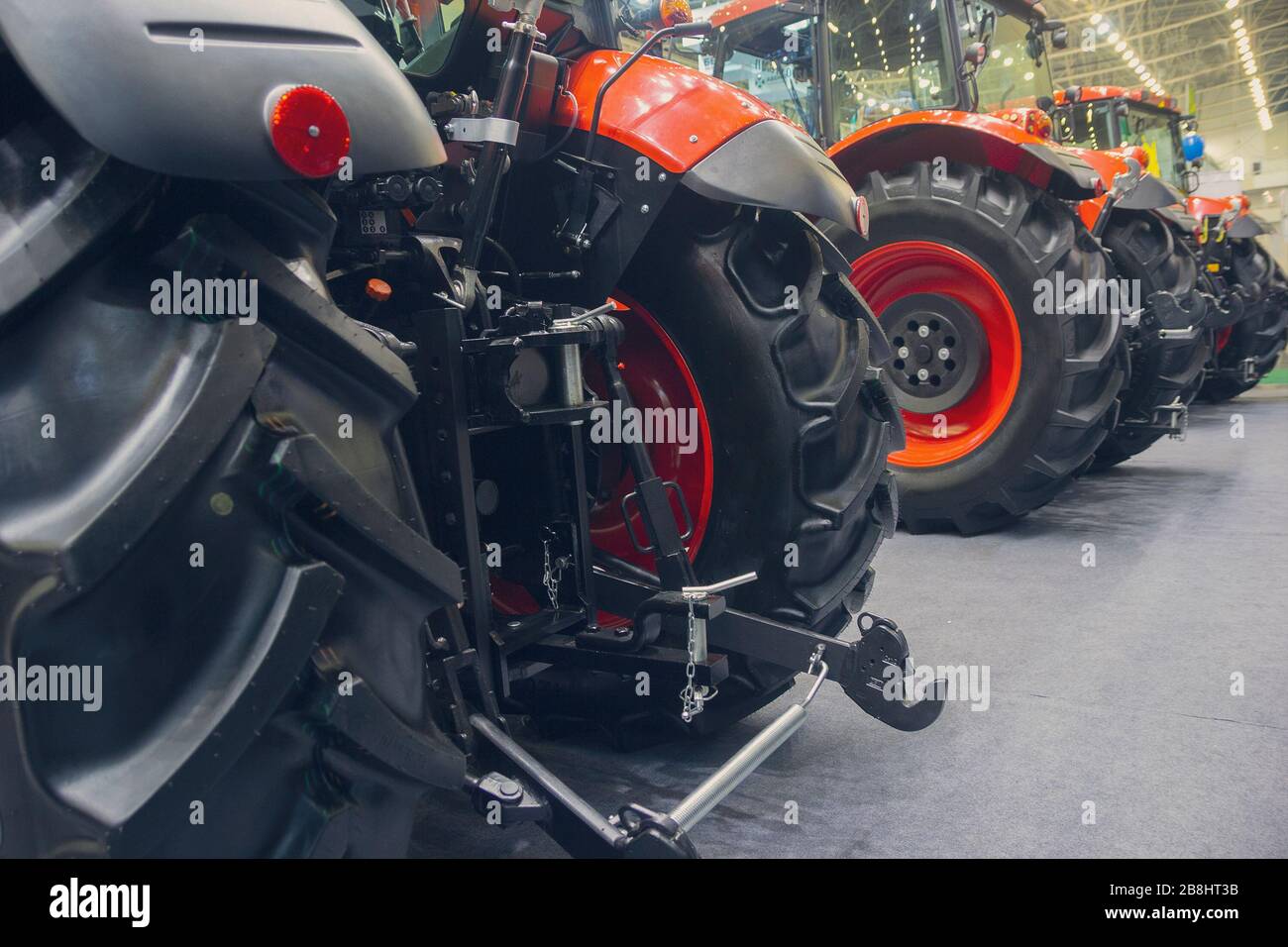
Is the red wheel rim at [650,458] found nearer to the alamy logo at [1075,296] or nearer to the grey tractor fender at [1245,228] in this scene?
the alamy logo at [1075,296]

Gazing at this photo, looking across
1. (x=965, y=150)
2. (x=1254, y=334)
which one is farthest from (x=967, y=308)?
(x=1254, y=334)

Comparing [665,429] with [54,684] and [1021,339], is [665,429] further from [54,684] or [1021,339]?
[1021,339]

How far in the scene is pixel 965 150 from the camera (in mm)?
4301

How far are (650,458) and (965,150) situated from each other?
3.01m

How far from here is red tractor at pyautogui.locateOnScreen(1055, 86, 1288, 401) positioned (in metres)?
7.79

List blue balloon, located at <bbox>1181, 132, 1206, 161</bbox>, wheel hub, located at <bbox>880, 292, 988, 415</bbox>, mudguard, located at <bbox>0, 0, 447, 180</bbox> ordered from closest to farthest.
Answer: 1. mudguard, located at <bbox>0, 0, 447, 180</bbox>
2. wheel hub, located at <bbox>880, 292, 988, 415</bbox>
3. blue balloon, located at <bbox>1181, 132, 1206, 161</bbox>

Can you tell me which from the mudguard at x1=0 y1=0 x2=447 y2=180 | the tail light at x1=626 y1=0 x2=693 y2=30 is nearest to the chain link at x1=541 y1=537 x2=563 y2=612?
the mudguard at x1=0 y1=0 x2=447 y2=180

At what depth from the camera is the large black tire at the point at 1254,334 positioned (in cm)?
870

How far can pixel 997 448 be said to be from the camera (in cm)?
427

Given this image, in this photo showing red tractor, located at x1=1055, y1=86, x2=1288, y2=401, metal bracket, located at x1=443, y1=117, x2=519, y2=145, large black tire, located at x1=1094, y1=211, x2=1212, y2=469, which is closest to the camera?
metal bracket, located at x1=443, y1=117, x2=519, y2=145

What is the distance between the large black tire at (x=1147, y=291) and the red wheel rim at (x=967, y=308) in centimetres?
130

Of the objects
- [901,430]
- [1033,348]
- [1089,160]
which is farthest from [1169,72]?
[901,430]

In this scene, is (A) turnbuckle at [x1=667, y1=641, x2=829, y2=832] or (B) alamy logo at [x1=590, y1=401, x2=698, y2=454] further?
(B) alamy logo at [x1=590, y1=401, x2=698, y2=454]

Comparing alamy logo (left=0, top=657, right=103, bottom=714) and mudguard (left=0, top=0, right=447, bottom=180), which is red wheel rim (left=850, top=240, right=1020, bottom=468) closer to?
mudguard (left=0, top=0, right=447, bottom=180)
